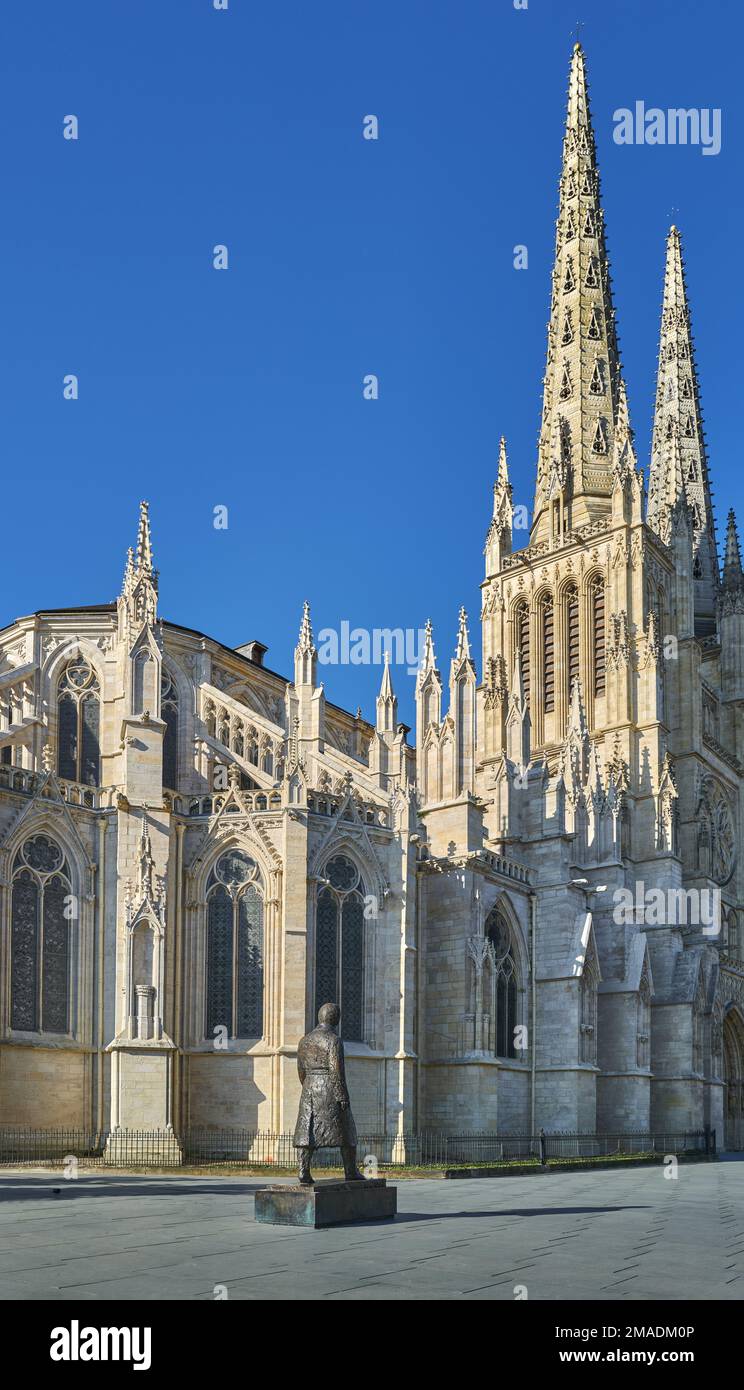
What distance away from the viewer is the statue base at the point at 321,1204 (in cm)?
1652

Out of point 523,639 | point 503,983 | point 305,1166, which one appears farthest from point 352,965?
point 523,639

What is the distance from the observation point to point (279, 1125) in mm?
33250

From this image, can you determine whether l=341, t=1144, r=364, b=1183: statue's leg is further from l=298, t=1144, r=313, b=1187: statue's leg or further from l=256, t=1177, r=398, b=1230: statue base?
l=298, t=1144, r=313, b=1187: statue's leg

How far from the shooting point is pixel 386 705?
168 ft

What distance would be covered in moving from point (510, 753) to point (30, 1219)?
114ft

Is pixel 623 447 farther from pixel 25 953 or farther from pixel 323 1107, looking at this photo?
pixel 323 1107

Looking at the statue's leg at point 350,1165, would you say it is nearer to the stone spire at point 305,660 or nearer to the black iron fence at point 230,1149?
the black iron fence at point 230,1149

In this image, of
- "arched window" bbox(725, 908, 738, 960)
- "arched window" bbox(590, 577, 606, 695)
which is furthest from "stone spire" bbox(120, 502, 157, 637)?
"arched window" bbox(725, 908, 738, 960)

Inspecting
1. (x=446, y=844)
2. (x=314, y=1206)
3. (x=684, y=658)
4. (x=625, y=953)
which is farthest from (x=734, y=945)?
(x=314, y=1206)

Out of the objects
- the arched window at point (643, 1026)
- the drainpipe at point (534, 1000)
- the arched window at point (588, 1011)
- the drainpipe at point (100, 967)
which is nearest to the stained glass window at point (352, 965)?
the drainpipe at point (100, 967)

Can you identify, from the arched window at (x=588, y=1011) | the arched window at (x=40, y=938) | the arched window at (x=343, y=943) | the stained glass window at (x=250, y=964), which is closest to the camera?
the arched window at (x=40, y=938)

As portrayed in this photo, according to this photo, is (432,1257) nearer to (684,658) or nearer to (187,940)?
Result: (187,940)

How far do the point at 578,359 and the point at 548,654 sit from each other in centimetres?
1713

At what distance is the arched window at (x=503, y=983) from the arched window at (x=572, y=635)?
2070cm
